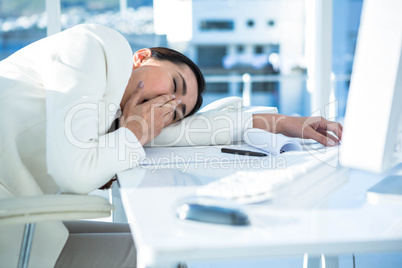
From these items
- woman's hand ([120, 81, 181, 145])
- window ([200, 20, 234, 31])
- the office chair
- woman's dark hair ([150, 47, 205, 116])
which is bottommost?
window ([200, 20, 234, 31])

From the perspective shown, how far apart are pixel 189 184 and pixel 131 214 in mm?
224

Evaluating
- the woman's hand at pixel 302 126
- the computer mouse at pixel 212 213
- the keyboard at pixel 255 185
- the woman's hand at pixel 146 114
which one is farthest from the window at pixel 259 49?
the computer mouse at pixel 212 213

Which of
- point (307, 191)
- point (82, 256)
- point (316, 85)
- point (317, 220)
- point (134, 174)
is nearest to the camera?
point (317, 220)

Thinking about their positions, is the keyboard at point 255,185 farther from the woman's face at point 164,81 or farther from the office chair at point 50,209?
the woman's face at point 164,81

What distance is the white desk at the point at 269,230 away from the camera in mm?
505

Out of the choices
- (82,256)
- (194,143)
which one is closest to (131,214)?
(82,256)

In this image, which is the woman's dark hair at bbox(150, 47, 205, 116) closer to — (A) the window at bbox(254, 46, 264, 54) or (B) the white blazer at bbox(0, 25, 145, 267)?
(B) the white blazer at bbox(0, 25, 145, 267)

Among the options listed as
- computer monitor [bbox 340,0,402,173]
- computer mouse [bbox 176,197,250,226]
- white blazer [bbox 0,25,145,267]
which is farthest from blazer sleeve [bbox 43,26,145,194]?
computer monitor [bbox 340,0,402,173]

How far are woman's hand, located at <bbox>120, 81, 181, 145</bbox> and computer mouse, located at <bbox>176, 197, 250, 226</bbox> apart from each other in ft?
1.85

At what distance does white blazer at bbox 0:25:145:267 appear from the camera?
3.09ft

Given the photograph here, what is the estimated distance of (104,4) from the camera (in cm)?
646

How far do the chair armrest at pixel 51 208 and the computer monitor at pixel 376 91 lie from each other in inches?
18.1

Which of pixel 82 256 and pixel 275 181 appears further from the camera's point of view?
pixel 82 256

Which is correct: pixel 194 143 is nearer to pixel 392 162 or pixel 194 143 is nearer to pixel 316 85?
pixel 392 162
